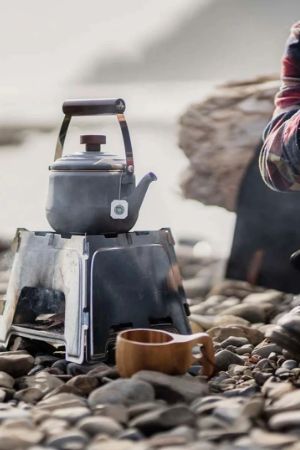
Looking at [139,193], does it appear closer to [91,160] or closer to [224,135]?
[91,160]

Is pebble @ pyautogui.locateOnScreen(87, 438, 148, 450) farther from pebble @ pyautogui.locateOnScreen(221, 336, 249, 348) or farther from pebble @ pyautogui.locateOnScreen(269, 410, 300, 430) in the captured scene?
pebble @ pyautogui.locateOnScreen(221, 336, 249, 348)

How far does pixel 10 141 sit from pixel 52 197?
5.46 m

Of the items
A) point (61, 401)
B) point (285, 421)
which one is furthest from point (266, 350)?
point (285, 421)

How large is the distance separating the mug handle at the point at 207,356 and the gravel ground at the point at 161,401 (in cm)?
4

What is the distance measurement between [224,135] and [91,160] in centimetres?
245

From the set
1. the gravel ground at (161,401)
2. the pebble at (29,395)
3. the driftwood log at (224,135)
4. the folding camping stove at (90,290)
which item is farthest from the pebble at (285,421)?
the driftwood log at (224,135)

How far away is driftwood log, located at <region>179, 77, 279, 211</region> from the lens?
19.4ft

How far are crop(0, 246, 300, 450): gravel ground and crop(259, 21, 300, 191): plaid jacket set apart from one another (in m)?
0.64

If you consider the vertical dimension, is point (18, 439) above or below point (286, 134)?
below

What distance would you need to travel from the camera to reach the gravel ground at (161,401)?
2.51m

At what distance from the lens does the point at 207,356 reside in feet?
11.3

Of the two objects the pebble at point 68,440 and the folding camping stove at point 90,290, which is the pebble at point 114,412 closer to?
the pebble at point 68,440

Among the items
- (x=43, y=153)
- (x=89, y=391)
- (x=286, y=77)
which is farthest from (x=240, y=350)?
(x=43, y=153)

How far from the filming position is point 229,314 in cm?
480
